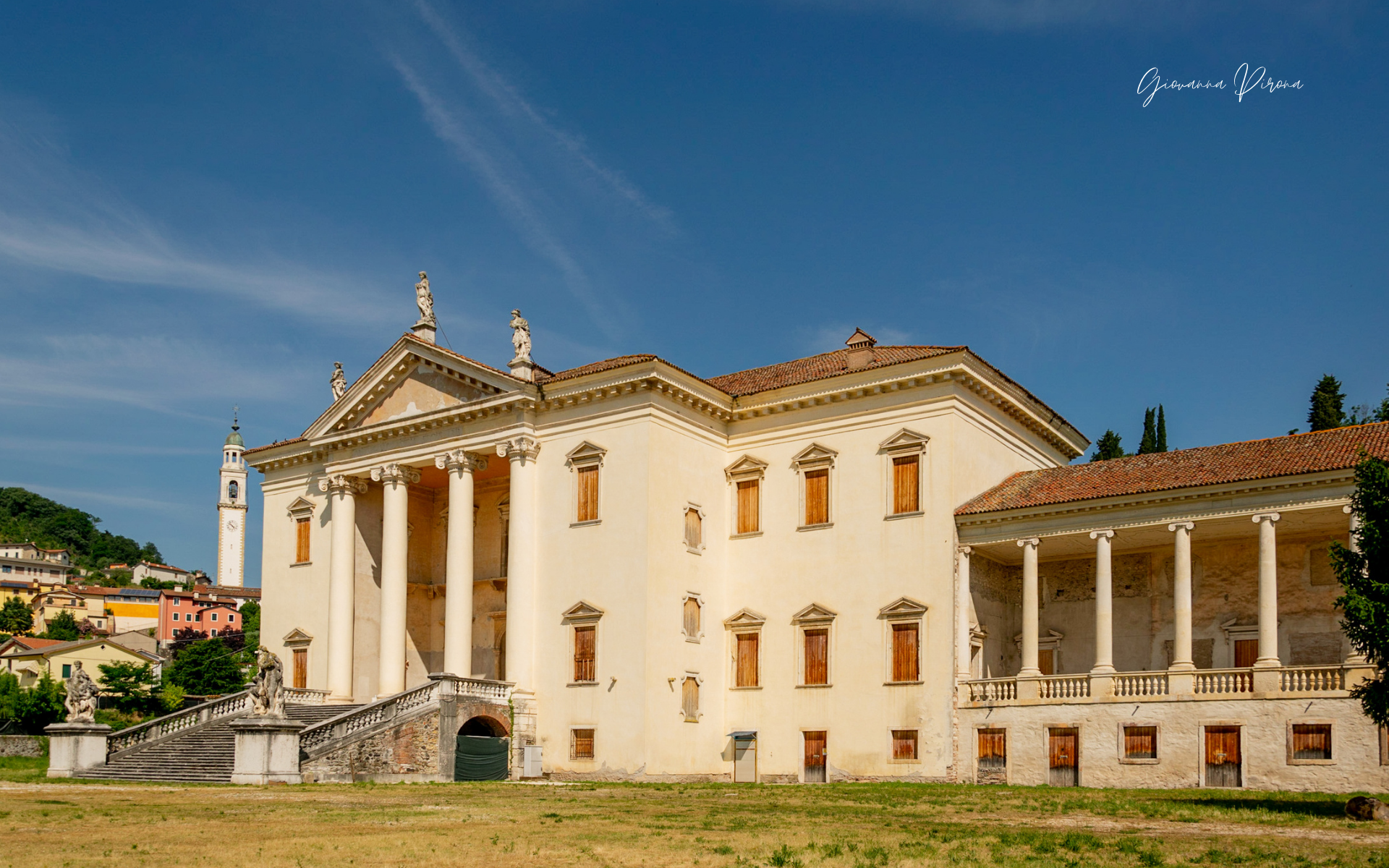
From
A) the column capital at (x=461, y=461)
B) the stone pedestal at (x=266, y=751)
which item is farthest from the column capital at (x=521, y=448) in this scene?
the stone pedestal at (x=266, y=751)

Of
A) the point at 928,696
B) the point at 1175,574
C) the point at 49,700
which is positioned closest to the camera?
the point at 1175,574

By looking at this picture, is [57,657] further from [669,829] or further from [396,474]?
[669,829]

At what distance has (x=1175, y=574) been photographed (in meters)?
32.4

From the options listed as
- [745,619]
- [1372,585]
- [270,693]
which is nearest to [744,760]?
[745,619]

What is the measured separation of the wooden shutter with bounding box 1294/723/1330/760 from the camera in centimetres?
2891

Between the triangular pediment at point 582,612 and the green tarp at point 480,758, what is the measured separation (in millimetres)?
3712

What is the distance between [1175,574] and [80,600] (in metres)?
148

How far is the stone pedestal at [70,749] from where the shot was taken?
34750 millimetres

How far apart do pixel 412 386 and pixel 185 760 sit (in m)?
12.8

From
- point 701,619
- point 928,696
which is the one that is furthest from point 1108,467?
point 701,619

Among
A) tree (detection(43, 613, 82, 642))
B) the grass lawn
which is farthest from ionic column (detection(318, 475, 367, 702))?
tree (detection(43, 613, 82, 642))

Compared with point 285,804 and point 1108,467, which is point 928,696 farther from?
point 285,804

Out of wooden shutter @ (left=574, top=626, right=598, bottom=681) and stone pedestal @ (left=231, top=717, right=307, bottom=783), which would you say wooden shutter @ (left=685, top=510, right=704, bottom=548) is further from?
stone pedestal @ (left=231, top=717, right=307, bottom=783)

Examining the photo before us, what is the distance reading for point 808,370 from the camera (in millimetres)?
40469
